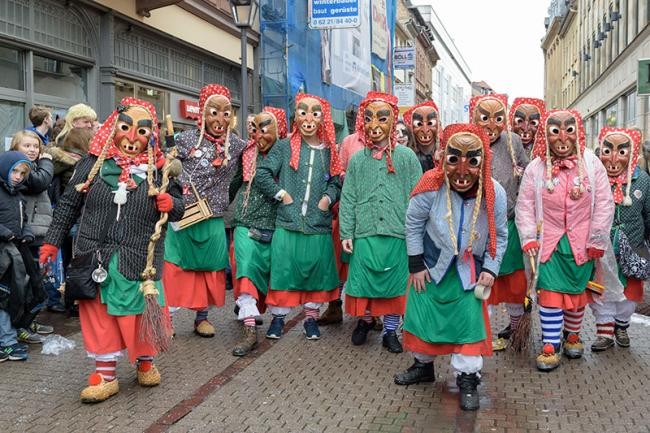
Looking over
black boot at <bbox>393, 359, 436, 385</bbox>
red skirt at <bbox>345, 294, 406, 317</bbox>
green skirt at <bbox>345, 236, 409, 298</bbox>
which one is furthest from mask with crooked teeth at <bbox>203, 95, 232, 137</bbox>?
black boot at <bbox>393, 359, 436, 385</bbox>

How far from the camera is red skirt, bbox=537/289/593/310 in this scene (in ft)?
17.3

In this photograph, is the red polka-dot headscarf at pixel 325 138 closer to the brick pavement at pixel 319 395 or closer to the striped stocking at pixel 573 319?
the brick pavement at pixel 319 395

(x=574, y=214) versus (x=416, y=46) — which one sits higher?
(x=416, y=46)

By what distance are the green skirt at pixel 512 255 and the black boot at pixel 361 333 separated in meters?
1.24

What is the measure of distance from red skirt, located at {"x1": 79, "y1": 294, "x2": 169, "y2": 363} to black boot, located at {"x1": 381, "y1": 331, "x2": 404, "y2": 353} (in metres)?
2.15

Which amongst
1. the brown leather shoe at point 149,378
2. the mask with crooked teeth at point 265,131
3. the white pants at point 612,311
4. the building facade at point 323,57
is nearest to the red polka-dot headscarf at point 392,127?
the mask with crooked teeth at point 265,131

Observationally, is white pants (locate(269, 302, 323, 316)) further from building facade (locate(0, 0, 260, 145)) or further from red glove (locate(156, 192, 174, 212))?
building facade (locate(0, 0, 260, 145))

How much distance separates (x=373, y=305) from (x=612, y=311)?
196 cm

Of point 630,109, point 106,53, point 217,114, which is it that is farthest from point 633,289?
point 630,109

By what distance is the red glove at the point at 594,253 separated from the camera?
5.21 metres

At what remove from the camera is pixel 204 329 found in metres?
6.27

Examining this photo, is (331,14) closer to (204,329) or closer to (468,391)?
(204,329)

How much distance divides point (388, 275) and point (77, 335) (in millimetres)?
2818

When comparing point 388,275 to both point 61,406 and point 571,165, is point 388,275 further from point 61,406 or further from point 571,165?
point 61,406
